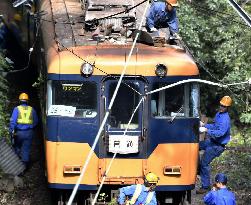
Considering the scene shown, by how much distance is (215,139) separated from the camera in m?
12.6

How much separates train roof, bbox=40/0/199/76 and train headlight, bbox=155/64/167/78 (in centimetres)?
6

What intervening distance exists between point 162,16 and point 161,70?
1679mm

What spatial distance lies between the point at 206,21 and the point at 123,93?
869 centimetres

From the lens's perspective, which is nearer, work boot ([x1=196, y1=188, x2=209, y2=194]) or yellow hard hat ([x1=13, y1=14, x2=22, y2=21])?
work boot ([x1=196, y1=188, x2=209, y2=194])

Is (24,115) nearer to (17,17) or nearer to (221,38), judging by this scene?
(17,17)

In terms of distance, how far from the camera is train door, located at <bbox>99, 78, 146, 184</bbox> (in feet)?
37.0

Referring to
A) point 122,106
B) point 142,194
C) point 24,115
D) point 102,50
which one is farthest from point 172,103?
point 24,115

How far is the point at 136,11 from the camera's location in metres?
13.7

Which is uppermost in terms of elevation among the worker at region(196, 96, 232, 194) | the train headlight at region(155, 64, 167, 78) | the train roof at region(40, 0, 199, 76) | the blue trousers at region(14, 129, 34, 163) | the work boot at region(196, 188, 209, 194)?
the train roof at region(40, 0, 199, 76)

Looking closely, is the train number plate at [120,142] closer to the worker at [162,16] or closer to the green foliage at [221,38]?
the worker at [162,16]

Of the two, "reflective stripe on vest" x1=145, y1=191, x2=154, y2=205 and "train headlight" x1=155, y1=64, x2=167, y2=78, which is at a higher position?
"train headlight" x1=155, y1=64, x2=167, y2=78

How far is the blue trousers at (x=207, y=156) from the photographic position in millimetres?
12750

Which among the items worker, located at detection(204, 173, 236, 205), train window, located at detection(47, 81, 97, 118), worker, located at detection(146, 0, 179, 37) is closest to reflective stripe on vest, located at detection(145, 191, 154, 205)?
worker, located at detection(204, 173, 236, 205)

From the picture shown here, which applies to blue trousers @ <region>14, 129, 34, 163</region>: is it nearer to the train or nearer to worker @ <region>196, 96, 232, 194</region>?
the train
